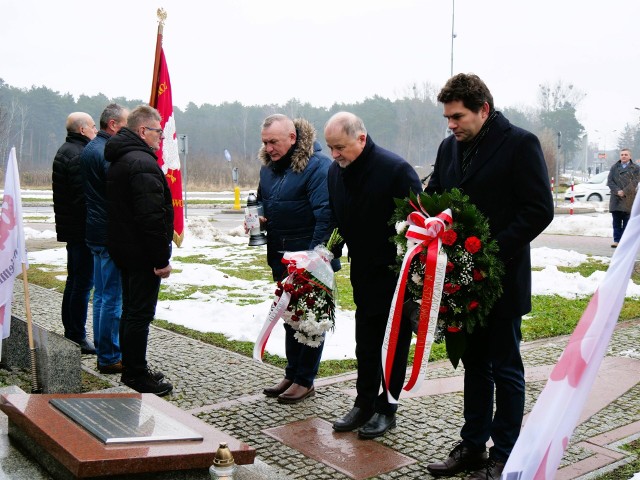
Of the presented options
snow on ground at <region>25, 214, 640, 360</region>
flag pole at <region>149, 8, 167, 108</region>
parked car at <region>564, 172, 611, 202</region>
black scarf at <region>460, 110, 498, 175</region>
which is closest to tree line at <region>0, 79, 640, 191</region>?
parked car at <region>564, 172, 611, 202</region>

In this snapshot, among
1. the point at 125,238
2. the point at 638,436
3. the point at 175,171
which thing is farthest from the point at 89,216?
the point at 638,436

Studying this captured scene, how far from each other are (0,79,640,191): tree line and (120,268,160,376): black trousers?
192 ft

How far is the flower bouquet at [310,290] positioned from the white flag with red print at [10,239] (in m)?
2.01

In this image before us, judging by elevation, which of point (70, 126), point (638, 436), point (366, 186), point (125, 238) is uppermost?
point (70, 126)

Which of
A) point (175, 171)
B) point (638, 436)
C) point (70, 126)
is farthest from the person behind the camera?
point (175, 171)

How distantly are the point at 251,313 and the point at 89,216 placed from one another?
278cm

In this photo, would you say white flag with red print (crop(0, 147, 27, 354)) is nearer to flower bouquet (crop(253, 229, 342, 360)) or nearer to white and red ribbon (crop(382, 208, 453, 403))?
flower bouquet (crop(253, 229, 342, 360))

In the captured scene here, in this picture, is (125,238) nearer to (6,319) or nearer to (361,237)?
(6,319)

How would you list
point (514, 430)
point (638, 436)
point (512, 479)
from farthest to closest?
point (638, 436), point (514, 430), point (512, 479)

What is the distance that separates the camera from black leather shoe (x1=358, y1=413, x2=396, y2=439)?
16.1ft

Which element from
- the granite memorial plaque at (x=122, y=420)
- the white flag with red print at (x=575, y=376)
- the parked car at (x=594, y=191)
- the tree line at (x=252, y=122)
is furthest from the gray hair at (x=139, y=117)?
the tree line at (x=252, y=122)

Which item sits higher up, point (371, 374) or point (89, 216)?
point (89, 216)

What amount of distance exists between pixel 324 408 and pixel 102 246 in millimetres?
2529

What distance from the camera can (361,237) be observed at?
16.5 ft
